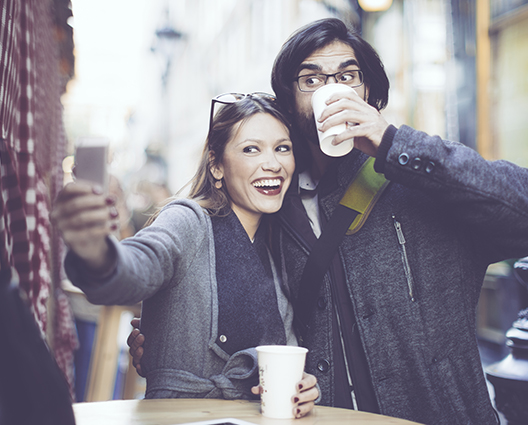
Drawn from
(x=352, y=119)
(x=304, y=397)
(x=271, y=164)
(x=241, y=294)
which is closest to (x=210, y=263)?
(x=241, y=294)

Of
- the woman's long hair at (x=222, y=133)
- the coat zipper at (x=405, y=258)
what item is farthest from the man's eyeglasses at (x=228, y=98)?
Result: the coat zipper at (x=405, y=258)

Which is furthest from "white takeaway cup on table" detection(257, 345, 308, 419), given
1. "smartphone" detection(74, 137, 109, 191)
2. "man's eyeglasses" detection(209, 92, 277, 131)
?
"man's eyeglasses" detection(209, 92, 277, 131)

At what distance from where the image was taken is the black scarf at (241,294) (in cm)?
175

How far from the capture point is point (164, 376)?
5.35 feet

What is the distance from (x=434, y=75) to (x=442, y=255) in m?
6.56

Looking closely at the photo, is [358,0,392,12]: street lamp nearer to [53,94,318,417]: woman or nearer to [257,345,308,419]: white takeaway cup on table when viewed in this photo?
[53,94,318,417]: woman

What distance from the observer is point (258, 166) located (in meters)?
2.03

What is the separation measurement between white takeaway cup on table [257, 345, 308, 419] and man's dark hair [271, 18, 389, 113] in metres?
1.22

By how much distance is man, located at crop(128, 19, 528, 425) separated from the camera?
66.7 inches

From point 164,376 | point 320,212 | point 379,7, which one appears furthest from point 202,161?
point 379,7

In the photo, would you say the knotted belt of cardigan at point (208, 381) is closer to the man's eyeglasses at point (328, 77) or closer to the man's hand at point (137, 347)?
the man's hand at point (137, 347)

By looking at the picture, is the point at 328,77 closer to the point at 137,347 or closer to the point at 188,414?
the point at 137,347

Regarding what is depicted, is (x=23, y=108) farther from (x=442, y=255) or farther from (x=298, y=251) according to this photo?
(x=442, y=255)

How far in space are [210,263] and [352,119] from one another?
0.71 m
